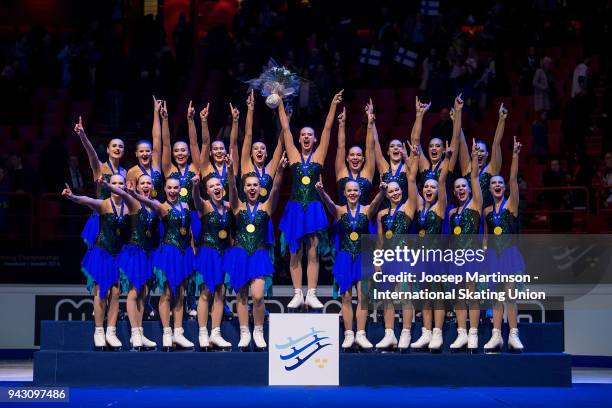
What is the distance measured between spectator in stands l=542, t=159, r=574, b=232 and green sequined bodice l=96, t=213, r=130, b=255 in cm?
584

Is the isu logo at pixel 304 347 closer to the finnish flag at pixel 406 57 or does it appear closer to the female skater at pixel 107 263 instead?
the female skater at pixel 107 263

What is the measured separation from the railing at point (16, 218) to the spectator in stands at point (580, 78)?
7.88m

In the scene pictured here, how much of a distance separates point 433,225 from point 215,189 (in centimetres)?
216

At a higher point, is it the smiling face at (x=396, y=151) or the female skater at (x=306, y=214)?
the smiling face at (x=396, y=151)

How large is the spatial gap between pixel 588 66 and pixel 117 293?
29.4 feet

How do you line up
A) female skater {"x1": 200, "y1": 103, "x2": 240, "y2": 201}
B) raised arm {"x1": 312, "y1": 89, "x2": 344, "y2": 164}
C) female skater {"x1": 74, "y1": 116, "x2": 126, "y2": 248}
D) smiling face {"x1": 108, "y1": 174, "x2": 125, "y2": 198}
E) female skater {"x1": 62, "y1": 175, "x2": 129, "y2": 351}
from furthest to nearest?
female skater {"x1": 200, "y1": 103, "x2": 240, "y2": 201} < raised arm {"x1": 312, "y1": 89, "x2": 344, "y2": 164} < female skater {"x1": 74, "y1": 116, "x2": 126, "y2": 248} < female skater {"x1": 62, "y1": 175, "x2": 129, "y2": 351} < smiling face {"x1": 108, "y1": 174, "x2": 125, "y2": 198}

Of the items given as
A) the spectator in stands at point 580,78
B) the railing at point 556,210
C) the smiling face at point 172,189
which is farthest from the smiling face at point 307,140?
the spectator in stands at point 580,78

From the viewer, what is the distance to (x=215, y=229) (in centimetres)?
1048

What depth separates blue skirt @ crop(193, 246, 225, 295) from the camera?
1037cm

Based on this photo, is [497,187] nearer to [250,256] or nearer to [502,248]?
[502,248]

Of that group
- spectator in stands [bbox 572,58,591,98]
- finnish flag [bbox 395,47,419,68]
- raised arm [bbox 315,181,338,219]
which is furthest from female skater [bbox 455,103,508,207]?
finnish flag [bbox 395,47,419,68]

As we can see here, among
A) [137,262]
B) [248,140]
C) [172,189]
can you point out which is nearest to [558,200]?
[248,140]

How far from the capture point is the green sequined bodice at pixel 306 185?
34.9ft

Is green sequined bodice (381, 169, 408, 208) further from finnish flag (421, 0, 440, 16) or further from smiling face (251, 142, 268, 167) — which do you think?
finnish flag (421, 0, 440, 16)
